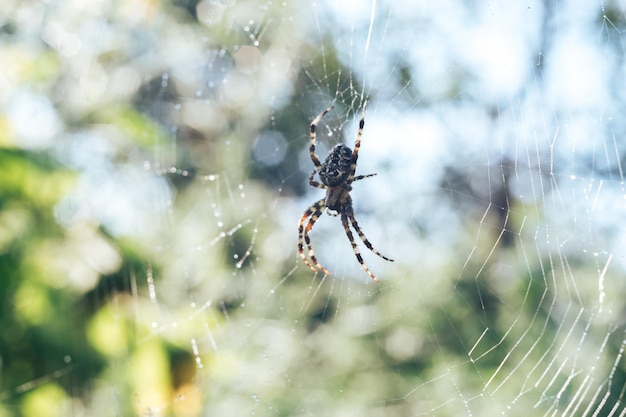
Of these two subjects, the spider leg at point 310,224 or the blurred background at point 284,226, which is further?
the spider leg at point 310,224

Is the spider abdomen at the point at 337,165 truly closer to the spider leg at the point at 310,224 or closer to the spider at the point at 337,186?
the spider at the point at 337,186

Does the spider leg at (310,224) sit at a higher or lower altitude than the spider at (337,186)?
lower

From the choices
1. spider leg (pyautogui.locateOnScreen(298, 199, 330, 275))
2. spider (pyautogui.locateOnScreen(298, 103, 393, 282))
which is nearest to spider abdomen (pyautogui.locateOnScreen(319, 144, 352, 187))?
spider (pyautogui.locateOnScreen(298, 103, 393, 282))

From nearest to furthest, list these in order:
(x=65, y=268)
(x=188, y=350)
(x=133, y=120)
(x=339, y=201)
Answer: (x=65, y=268) → (x=188, y=350) → (x=133, y=120) → (x=339, y=201)

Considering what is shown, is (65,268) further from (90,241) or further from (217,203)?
(217,203)

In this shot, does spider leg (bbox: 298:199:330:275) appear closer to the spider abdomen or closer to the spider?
the spider

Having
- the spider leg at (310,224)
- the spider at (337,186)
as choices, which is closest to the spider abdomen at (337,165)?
the spider at (337,186)

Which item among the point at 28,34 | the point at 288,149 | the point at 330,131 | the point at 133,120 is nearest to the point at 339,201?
the point at 330,131
